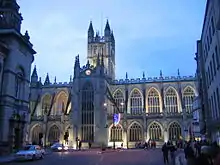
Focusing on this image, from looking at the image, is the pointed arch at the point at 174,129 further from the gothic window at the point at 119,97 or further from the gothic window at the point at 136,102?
the gothic window at the point at 119,97

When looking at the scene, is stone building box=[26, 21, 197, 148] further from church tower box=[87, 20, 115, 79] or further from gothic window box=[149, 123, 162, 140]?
church tower box=[87, 20, 115, 79]

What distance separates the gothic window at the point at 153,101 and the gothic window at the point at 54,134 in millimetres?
22956

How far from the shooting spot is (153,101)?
6938 centimetres

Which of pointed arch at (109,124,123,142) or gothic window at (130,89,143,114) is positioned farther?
gothic window at (130,89,143,114)

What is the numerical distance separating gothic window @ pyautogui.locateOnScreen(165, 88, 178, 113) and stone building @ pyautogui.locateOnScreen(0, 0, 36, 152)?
4154 cm

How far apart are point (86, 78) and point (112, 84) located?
1026 centimetres

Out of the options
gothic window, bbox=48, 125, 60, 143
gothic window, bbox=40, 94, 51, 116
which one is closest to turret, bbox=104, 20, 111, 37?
gothic window, bbox=40, 94, 51, 116

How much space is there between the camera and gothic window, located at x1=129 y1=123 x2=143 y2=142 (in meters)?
63.5

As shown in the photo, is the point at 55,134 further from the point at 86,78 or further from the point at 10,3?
the point at 10,3

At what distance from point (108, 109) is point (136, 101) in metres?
8.65

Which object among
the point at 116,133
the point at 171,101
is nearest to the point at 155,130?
the point at 116,133

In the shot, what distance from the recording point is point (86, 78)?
64375mm

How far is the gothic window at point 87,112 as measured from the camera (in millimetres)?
61438

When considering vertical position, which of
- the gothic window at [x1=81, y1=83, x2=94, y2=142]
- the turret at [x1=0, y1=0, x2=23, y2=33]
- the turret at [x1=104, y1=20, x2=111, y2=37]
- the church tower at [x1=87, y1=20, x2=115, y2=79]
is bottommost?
the gothic window at [x1=81, y1=83, x2=94, y2=142]
